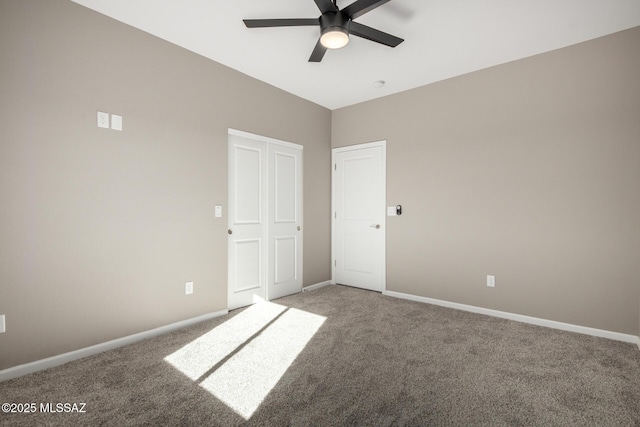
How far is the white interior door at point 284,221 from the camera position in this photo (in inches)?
162

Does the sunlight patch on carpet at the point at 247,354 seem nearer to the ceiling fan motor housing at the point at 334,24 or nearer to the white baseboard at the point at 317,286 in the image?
the white baseboard at the point at 317,286

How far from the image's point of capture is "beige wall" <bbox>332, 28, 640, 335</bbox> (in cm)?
285

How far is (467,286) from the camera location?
3.70 metres

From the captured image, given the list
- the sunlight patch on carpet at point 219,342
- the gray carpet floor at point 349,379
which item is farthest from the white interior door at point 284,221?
the gray carpet floor at point 349,379

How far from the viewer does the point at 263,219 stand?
158 inches

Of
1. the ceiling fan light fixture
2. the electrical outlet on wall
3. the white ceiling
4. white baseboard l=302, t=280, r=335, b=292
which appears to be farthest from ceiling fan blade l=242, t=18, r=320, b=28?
white baseboard l=302, t=280, r=335, b=292

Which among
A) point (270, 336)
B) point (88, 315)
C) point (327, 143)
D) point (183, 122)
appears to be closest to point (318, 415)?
point (270, 336)

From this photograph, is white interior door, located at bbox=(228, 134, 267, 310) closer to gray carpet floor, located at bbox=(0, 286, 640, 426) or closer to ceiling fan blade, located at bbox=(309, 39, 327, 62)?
gray carpet floor, located at bbox=(0, 286, 640, 426)

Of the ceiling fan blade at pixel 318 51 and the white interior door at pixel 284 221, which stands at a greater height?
the ceiling fan blade at pixel 318 51

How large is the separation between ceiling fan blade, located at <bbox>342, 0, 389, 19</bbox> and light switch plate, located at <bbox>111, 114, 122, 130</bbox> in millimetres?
2116

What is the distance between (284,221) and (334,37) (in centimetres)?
251

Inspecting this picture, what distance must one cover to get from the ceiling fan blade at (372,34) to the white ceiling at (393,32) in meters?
0.23

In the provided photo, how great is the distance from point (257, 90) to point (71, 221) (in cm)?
249
